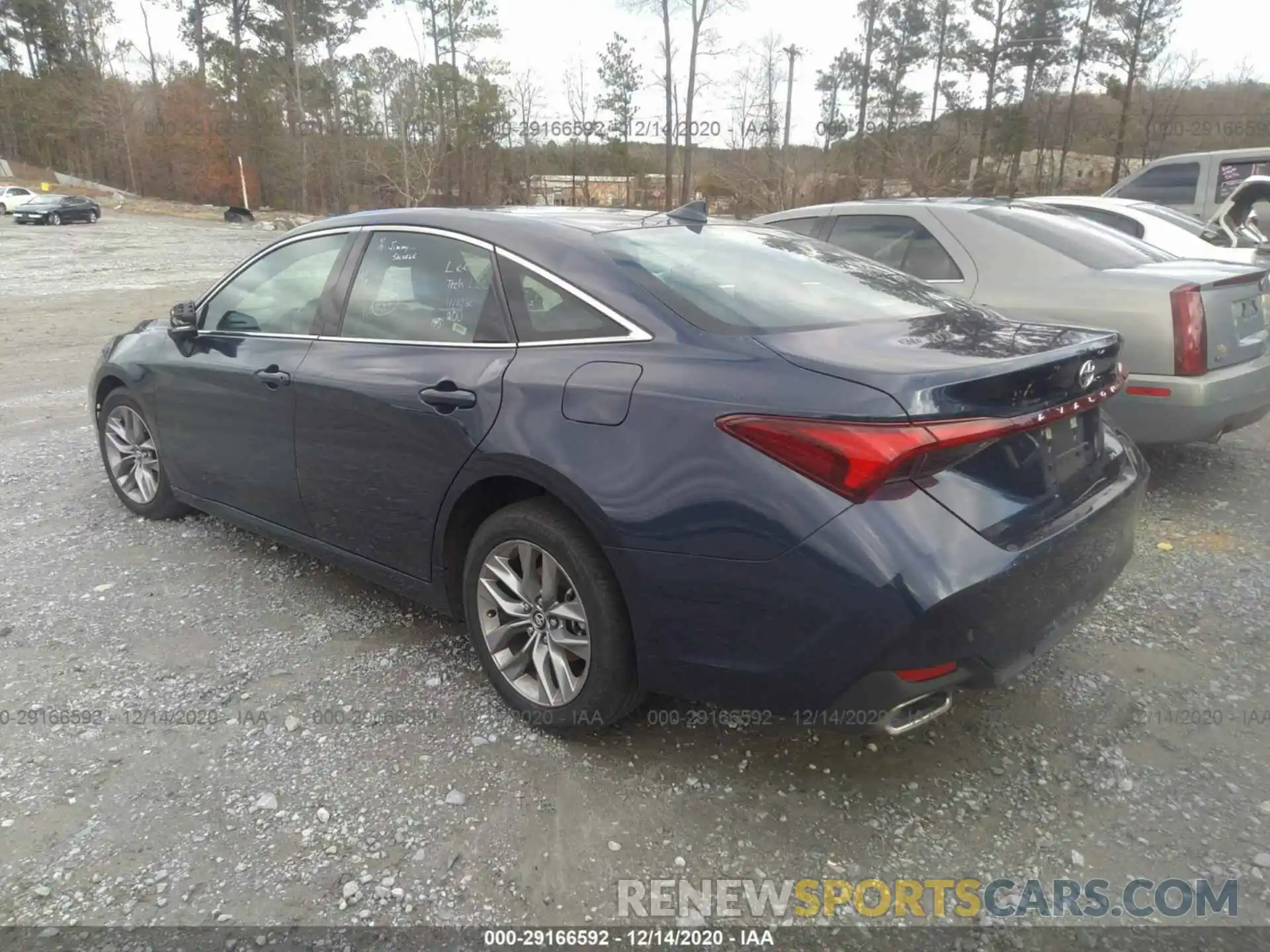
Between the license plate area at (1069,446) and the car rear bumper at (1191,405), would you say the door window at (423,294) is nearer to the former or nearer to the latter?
the license plate area at (1069,446)

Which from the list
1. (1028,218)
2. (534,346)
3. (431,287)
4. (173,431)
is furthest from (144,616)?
(1028,218)

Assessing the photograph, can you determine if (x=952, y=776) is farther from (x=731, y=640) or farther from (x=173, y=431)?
(x=173, y=431)

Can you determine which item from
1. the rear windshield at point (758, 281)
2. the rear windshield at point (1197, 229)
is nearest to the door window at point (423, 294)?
the rear windshield at point (758, 281)

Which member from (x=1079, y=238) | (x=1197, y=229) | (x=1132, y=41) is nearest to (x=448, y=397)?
(x=1079, y=238)

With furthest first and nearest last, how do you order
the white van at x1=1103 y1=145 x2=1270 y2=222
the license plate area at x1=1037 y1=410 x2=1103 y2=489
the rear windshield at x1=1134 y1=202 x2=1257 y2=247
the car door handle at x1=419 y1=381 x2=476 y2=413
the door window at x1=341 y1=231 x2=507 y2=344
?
the white van at x1=1103 y1=145 x2=1270 y2=222 < the rear windshield at x1=1134 y1=202 x2=1257 y2=247 < the door window at x1=341 y1=231 x2=507 y2=344 < the car door handle at x1=419 y1=381 x2=476 y2=413 < the license plate area at x1=1037 y1=410 x2=1103 y2=489

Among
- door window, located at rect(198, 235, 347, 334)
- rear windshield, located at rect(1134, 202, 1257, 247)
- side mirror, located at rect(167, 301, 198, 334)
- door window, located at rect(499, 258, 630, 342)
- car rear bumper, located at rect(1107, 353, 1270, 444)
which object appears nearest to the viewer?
door window, located at rect(499, 258, 630, 342)

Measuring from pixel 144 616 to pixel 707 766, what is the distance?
243cm

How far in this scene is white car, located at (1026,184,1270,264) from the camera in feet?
19.8

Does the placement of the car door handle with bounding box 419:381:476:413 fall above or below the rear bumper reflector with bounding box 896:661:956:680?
above

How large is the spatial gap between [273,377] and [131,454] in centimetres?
171

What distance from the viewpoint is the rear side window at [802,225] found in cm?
602

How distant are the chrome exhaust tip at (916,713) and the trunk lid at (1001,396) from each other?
0.43 metres

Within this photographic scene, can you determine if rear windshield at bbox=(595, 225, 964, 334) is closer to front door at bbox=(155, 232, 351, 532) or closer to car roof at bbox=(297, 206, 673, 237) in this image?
car roof at bbox=(297, 206, 673, 237)

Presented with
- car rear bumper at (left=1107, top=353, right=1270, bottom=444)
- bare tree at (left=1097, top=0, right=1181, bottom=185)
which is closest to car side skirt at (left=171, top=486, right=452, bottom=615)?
car rear bumper at (left=1107, top=353, right=1270, bottom=444)
